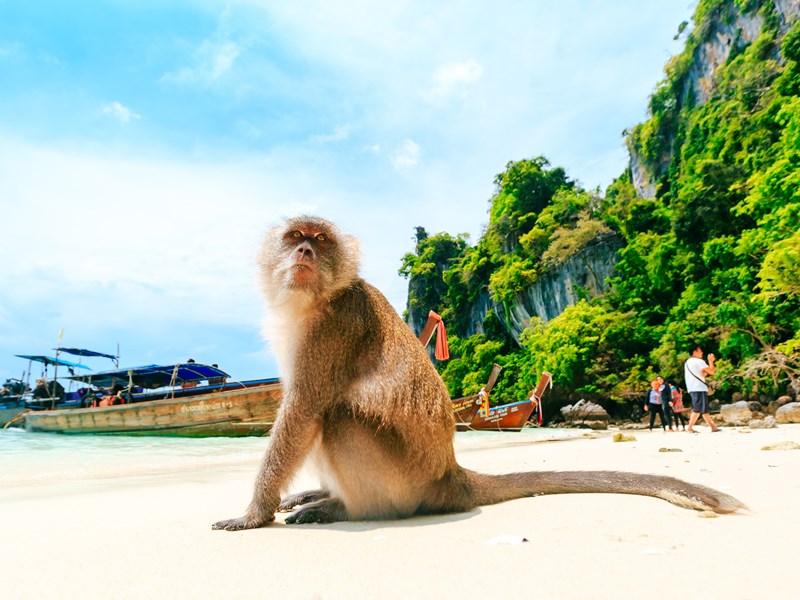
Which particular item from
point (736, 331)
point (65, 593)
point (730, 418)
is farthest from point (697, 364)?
point (736, 331)

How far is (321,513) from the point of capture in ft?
9.81

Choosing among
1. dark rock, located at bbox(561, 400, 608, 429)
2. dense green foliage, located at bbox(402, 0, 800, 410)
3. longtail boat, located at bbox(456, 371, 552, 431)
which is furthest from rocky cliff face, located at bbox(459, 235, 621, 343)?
longtail boat, located at bbox(456, 371, 552, 431)

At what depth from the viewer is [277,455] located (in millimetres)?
2797

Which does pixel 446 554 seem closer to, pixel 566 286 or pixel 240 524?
pixel 240 524

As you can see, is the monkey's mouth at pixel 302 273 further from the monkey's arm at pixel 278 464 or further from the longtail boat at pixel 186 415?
the longtail boat at pixel 186 415

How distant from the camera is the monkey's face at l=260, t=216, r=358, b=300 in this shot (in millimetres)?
3127

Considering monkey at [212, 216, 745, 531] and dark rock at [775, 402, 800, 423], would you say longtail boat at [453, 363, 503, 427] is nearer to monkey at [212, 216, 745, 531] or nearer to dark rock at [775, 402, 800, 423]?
dark rock at [775, 402, 800, 423]

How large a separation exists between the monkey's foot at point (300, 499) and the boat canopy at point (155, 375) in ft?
63.8

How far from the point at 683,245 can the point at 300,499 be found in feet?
98.7

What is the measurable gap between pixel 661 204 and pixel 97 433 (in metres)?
33.5

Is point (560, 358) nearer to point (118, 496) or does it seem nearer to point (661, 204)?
point (661, 204)

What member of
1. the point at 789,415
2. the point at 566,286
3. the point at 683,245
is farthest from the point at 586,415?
the point at 789,415

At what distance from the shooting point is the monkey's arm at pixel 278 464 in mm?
2791

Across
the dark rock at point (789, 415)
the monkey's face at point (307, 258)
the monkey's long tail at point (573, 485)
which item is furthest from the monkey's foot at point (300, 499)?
the dark rock at point (789, 415)
